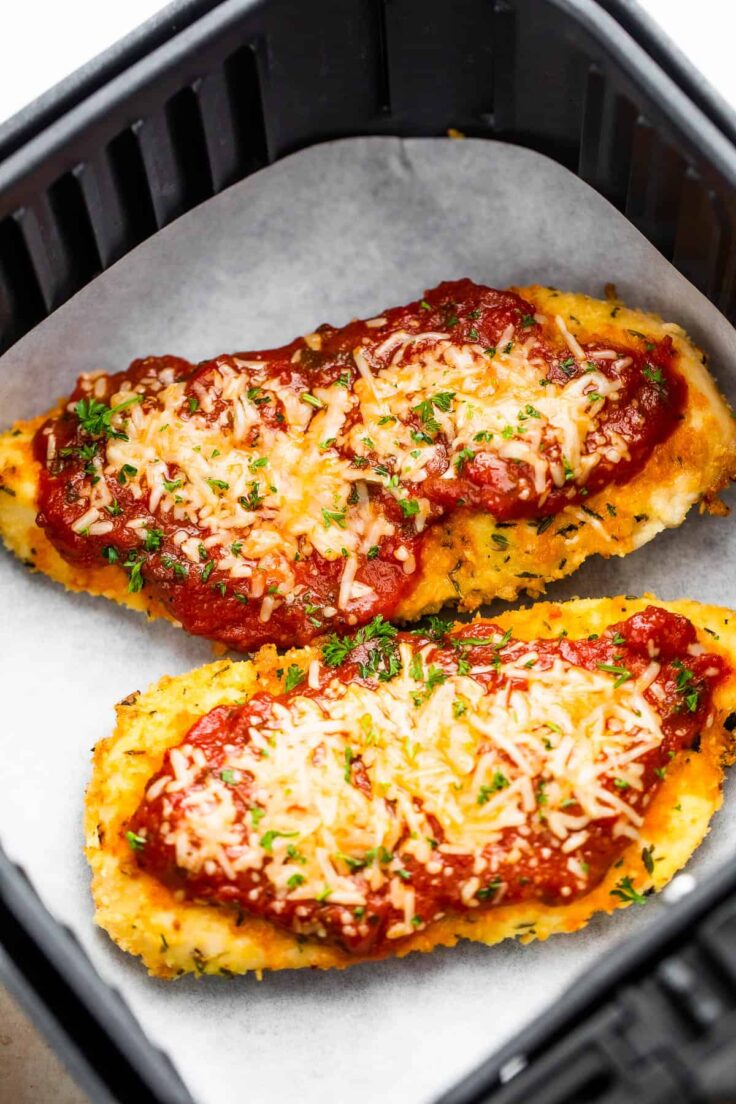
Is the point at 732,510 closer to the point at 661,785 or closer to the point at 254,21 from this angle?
the point at 661,785

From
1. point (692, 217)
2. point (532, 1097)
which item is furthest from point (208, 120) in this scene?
point (532, 1097)

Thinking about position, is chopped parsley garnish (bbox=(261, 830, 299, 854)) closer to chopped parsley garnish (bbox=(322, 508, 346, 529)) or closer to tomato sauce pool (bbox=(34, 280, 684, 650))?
tomato sauce pool (bbox=(34, 280, 684, 650))

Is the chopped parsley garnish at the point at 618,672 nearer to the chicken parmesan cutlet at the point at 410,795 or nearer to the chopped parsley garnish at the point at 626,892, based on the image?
the chicken parmesan cutlet at the point at 410,795

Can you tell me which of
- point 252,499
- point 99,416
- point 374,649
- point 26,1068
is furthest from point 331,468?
point 26,1068

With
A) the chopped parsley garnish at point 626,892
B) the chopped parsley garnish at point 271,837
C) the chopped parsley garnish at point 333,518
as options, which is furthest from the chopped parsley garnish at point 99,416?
the chopped parsley garnish at point 626,892

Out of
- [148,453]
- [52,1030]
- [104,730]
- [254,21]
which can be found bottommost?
[104,730]

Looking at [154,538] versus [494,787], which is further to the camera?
[154,538]

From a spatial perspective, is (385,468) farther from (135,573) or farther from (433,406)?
(135,573)
